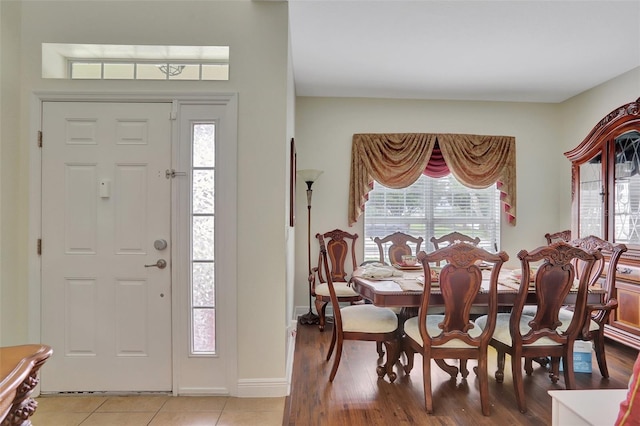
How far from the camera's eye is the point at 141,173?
2406 mm

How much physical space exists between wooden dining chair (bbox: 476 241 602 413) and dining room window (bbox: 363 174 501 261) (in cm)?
221

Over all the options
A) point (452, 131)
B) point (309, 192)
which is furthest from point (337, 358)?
point (452, 131)

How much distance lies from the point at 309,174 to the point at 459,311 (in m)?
2.36

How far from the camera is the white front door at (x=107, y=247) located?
93.7 inches

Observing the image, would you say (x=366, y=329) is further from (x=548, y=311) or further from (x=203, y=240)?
(x=203, y=240)

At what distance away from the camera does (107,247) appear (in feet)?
7.86

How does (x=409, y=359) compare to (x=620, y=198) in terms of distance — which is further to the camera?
(x=620, y=198)

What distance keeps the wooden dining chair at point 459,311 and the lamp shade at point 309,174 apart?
2103 mm

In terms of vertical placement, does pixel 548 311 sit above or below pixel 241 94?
below

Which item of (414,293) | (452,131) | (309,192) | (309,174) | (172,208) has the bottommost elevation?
(414,293)

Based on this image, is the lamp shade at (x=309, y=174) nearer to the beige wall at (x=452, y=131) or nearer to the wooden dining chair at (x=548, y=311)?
the beige wall at (x=452, y=131)

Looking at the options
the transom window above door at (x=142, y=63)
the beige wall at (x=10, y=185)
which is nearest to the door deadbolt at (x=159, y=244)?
the beige wall at (x=10, y=185)

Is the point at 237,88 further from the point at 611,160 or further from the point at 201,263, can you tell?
the point at 611,160

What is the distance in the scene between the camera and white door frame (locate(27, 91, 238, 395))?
2355mm
